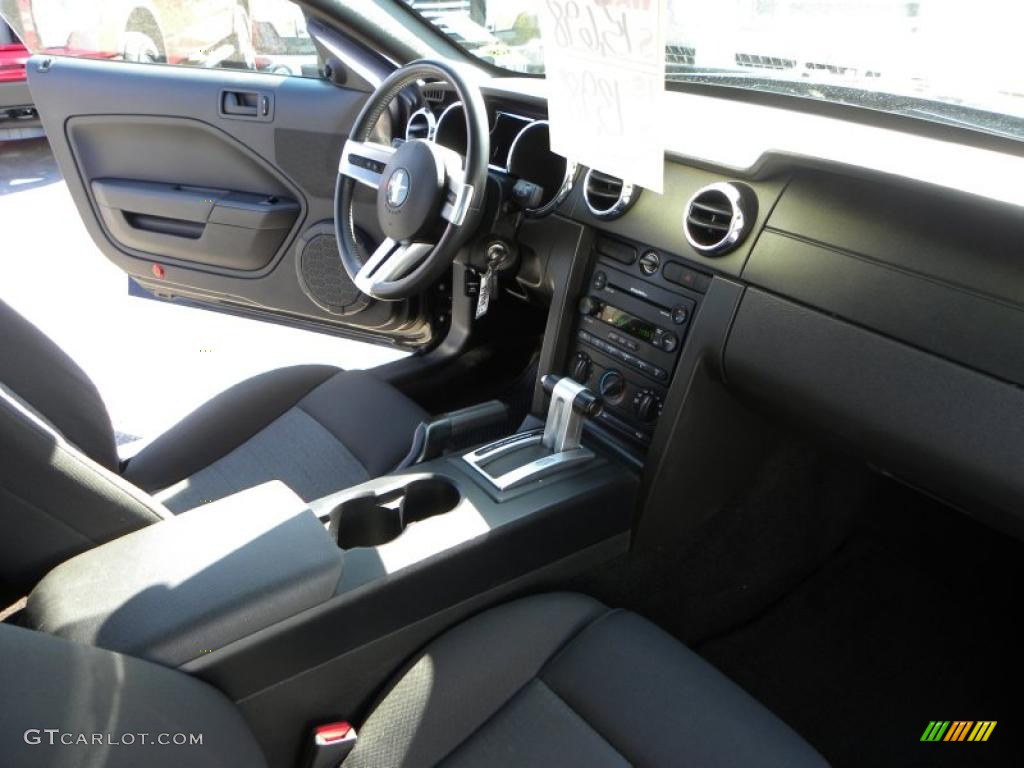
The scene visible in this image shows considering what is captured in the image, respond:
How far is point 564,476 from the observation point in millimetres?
1336

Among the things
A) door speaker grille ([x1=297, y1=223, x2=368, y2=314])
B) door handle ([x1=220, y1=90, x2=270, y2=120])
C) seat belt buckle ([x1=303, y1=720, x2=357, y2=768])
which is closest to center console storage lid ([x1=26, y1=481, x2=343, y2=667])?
seat belt buckle ([x1=303, y1=720, x2=357, y2=768])

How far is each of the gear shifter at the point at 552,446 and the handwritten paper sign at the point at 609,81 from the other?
475 mm

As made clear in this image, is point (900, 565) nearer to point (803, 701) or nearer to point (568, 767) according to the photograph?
point (803, 701)

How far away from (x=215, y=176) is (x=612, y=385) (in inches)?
52.0

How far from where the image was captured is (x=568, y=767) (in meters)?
1.00

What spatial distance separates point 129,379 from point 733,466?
192cm

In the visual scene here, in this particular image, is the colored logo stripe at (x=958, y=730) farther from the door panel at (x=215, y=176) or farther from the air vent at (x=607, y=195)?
the door panel at (x=215, y=176)

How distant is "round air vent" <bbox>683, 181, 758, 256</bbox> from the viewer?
3.90 feet

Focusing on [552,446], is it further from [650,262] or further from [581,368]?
[650,262]

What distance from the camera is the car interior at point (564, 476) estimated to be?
0.95 meters

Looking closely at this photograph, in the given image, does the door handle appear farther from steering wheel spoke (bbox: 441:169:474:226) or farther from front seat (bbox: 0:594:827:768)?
front seat (bbox: 0:594:827:768)

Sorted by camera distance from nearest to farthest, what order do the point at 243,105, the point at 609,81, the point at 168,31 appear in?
the point at 609,81 < the point at 243,105 < the point at 168,31

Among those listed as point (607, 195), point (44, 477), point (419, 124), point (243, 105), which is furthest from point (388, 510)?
point (243, 105)

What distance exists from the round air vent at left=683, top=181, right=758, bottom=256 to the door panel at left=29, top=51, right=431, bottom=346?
105 cm
